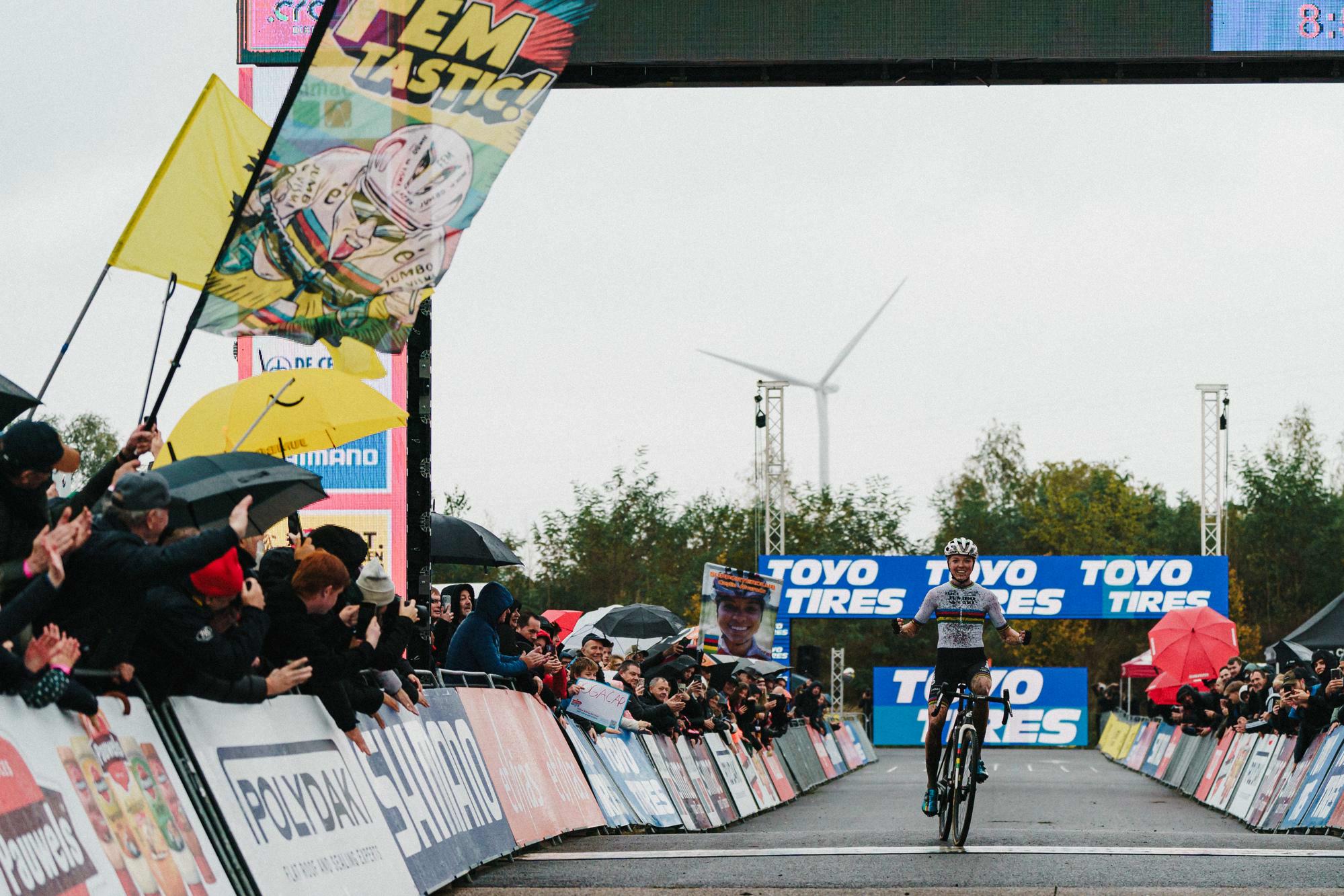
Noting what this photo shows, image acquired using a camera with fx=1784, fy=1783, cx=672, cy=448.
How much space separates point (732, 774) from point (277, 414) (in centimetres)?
982

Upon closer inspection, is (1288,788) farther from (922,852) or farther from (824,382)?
(824,382)

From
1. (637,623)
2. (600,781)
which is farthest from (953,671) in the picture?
(637,623)

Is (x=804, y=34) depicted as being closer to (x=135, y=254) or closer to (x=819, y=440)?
(x=135, y=254)

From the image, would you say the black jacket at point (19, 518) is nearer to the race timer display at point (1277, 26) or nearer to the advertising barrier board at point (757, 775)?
the advertising barrier board at point (757, 775)

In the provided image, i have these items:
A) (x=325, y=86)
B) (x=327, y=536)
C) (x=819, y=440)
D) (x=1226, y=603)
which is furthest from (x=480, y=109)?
(x=819, y=440)

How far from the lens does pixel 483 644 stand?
1212cm

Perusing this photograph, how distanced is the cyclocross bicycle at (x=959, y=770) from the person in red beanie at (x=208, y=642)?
4.96m

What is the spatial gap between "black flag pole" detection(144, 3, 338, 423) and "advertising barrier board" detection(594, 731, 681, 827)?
5767 mm

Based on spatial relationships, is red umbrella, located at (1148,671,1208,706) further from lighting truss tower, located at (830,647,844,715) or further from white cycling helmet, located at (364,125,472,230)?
white cycling helmet, located at (364,125,472,230)

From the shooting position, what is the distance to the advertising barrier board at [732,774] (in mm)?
18062

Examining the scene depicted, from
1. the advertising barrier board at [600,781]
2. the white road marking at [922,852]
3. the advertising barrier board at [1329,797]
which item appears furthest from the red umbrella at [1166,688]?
the white road marking at [922,852]

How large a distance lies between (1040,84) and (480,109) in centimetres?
952

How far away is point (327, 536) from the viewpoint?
877 centimetres

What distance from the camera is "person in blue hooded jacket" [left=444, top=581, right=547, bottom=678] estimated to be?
475 inches
